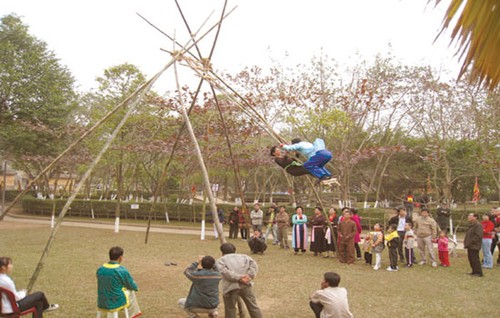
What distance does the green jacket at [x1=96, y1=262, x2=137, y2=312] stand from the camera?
470 centimetres

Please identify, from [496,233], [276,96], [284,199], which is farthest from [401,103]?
[284,199]

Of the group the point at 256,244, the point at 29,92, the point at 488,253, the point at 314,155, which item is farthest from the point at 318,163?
the point at 29,92

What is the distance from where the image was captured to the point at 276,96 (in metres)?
16.7

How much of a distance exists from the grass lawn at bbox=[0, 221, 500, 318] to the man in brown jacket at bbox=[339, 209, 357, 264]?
0.87 feet

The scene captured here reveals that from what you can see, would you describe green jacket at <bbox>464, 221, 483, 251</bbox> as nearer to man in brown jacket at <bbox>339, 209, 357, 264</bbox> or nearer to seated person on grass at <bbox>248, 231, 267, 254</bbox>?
man in brown jacket at <bbox>339, 209, 357, 264</bbox>

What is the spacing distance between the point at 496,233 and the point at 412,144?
16.2m

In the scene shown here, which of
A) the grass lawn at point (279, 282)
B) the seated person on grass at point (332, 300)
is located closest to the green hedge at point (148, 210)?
the grass lawn at point (279, 282)

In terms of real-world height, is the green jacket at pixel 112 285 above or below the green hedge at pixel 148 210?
below

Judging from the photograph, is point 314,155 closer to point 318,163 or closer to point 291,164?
point 318,163

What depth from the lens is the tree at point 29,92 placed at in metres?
17.3

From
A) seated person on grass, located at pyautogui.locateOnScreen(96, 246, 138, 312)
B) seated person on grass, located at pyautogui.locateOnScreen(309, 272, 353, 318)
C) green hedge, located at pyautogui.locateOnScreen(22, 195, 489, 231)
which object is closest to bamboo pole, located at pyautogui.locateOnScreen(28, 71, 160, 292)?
seated person on grass, located at pyautogui.locateOnScreen(96, 246, 138, 312)

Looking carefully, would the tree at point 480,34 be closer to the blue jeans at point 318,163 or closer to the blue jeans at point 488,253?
the blue jeans at point 318,163

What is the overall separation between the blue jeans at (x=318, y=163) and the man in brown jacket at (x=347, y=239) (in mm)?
3477

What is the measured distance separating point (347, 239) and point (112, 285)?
21.6 ft
